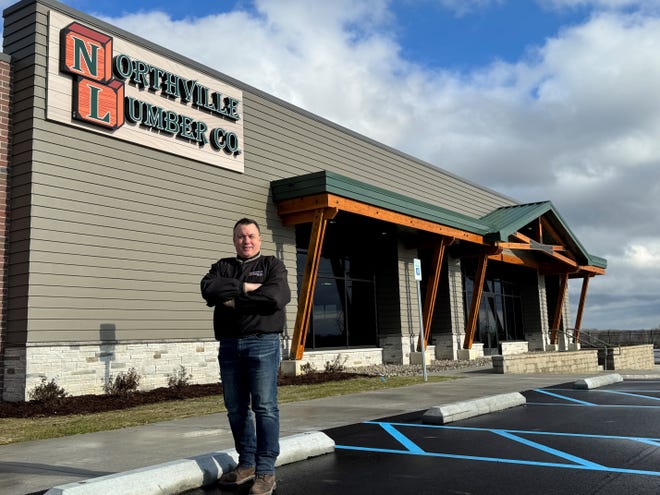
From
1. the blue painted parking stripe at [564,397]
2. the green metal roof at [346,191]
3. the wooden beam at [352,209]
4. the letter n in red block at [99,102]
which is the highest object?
the letter n in red block at [99,102]

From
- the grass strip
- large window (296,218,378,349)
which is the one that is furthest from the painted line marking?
large window (296,218,378,349)

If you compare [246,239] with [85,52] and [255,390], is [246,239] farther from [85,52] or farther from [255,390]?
[85,52]

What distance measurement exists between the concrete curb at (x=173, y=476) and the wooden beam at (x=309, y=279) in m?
9.82

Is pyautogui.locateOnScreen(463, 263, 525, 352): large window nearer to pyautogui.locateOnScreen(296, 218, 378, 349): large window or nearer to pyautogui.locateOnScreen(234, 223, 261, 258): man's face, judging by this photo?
pyautogui.locateOnScreen(296, 218, 378, 349): large window

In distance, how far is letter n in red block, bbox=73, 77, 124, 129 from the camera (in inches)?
480

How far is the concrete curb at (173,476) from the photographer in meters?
4.09

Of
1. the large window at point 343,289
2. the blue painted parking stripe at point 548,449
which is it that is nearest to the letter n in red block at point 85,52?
the large window at point 343,289

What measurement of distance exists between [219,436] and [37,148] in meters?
7.38

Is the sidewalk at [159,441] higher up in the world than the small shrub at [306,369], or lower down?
lower down

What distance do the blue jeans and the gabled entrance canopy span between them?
10.7m

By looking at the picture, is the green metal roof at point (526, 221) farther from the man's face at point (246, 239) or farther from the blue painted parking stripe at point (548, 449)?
the man's face at point (246, 239)

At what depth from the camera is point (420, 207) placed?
18625mm

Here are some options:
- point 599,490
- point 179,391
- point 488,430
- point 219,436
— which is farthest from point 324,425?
point 179,391

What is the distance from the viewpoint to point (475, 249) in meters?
23.6
